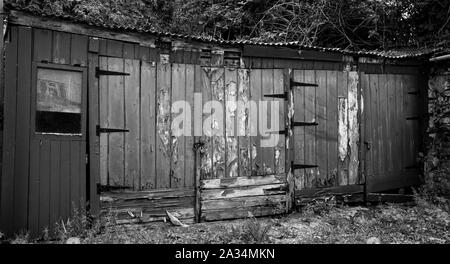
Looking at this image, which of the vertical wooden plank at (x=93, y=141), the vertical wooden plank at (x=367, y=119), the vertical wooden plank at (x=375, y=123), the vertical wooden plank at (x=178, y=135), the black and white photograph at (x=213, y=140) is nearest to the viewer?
the black and white photograph at (x=213, y=140)

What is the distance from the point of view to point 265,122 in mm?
6801

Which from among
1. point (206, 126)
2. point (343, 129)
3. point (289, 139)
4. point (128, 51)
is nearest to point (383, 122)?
point (343, 129)

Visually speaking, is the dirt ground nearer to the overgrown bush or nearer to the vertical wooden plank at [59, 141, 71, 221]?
the overgrown bush

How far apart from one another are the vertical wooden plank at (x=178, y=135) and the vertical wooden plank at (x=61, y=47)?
1.63m

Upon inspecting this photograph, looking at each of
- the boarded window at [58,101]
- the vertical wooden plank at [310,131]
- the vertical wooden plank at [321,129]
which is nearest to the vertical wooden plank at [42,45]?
the boarded window at [58,101]

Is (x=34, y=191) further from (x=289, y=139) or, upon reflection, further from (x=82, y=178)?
(x=289, y=139)

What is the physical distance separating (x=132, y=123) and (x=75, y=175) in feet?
3.74

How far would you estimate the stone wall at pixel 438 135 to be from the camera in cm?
778

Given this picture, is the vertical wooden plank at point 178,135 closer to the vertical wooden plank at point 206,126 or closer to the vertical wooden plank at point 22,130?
the vertical wooden plank at point 206,126

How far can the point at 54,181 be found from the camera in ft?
16.9

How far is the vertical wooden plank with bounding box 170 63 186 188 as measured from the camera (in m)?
6.14

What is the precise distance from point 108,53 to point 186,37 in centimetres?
128
